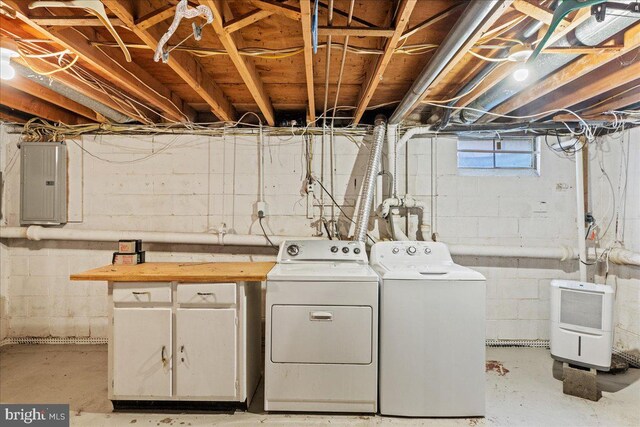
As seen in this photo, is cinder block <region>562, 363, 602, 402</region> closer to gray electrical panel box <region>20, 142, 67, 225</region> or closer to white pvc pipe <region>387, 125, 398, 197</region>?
white pvc pipe <region>387, 125, 398, 197</region>

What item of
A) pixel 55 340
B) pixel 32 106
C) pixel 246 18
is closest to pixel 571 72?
pixel 246 18

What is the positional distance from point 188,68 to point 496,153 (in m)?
2.83

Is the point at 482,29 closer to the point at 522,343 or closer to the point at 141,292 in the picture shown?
the point at 141,292

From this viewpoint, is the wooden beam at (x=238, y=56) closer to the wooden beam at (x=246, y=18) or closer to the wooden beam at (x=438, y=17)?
the wooden beam at (x=246, y=18)

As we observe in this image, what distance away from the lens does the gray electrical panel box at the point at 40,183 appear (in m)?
2.93

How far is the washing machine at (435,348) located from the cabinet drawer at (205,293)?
1047 mm

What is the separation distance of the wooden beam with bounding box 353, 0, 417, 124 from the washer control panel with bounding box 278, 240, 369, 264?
1.10 metres

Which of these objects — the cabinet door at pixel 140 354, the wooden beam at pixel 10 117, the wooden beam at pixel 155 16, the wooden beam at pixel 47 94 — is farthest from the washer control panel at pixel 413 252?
the wooden beam at pixel 10 117

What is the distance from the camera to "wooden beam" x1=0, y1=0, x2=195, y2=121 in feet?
4.99

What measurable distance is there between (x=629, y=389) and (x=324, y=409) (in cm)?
229

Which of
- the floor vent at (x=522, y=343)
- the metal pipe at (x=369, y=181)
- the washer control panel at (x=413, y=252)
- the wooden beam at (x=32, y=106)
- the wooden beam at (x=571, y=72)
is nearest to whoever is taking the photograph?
the wooden beam at (x=571, y=72)

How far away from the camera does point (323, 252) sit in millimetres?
2488

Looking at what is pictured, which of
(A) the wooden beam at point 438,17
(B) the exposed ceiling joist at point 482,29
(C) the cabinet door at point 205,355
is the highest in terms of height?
(A) the wooden beam at point 438,17

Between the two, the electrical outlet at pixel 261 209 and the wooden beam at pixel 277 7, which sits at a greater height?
the wooden beam at pixel 277 7
